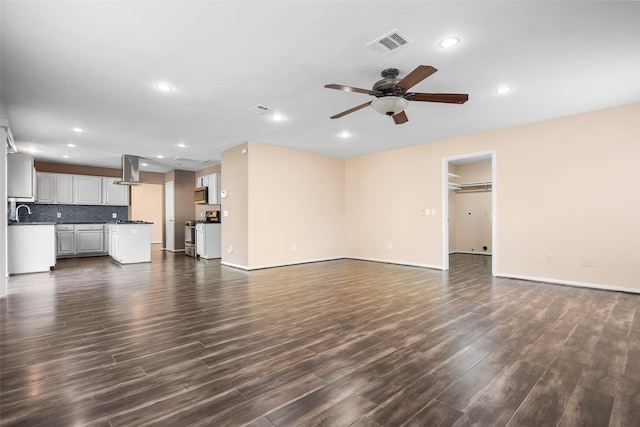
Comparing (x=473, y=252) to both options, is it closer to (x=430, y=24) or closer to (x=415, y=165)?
(x=415, y=165)

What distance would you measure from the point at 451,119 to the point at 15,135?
314 inches

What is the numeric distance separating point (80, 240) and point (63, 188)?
1593 millimetres

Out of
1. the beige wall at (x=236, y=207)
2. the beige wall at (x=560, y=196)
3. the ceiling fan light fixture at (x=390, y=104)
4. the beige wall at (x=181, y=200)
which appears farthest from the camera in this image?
the beige wall at (x=181, y=200)

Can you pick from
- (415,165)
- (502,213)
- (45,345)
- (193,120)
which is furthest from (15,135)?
(502,213)

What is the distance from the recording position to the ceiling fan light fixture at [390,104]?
3259 millimetres

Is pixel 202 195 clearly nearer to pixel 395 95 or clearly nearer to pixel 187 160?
pixel 187 160

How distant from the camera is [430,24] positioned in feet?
8.13

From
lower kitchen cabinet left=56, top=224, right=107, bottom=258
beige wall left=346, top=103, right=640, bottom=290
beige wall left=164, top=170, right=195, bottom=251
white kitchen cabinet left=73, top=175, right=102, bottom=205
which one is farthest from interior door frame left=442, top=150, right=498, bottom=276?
white kitchen cabinet left=73, top=175, right=102, bottom=205

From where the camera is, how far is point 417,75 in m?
2.74

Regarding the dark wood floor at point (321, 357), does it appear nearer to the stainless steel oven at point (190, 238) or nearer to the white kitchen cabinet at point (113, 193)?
the stainless steel oven at point (190, 238)

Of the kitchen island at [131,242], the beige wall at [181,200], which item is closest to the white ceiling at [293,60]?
the kitchen island at [131,242]

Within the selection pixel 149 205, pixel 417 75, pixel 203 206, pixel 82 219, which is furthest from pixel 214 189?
pixel 417 75

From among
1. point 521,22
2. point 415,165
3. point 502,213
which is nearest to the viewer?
point 521,22

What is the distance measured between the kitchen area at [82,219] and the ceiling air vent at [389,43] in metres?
6.47
